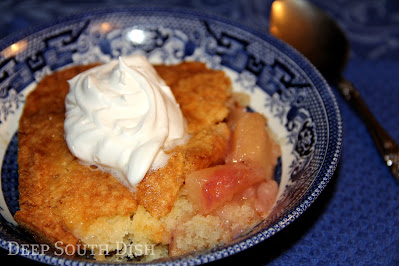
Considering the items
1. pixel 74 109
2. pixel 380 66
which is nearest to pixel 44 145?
pixel 74 109

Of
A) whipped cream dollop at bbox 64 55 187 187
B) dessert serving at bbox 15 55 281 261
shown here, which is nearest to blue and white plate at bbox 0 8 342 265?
dessert serving at bbox 15 55 281 261

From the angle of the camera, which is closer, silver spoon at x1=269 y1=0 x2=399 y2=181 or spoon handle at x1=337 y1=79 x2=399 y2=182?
spoon handle at x1=337 y1=79 x2=399 y2=182

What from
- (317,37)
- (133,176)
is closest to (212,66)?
(317,37)

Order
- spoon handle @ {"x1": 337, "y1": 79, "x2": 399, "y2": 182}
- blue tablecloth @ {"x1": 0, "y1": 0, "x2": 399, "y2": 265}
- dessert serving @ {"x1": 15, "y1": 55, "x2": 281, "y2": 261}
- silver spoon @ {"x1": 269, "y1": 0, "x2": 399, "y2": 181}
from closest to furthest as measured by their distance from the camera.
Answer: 1. dessert serving @ {"x1": 15, "y1": 55, "x2": 281, "y2": 261}
2. blue tablecloth @ {"x1": 0, "y1": 0, "x2": 399, "y2": 265}
3. spoon handle @ {"x1": 337, "y1": 79, "x2": 399, "y2": 182}
4. silver spoon @ {"x1": 269, "y1": 0, "x2": 399, "y2": 181}

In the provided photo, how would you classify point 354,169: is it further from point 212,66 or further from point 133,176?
point 133,176

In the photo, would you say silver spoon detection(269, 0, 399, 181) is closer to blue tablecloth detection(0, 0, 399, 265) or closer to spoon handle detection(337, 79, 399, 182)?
spoon handle detection(337, 79, 399, 182)

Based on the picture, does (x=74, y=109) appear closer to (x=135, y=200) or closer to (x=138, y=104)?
(x=138, y=104)

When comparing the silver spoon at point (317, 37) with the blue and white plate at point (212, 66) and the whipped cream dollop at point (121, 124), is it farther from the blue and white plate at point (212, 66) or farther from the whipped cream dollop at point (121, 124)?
the whipped cream dollop at point (121, 124)
